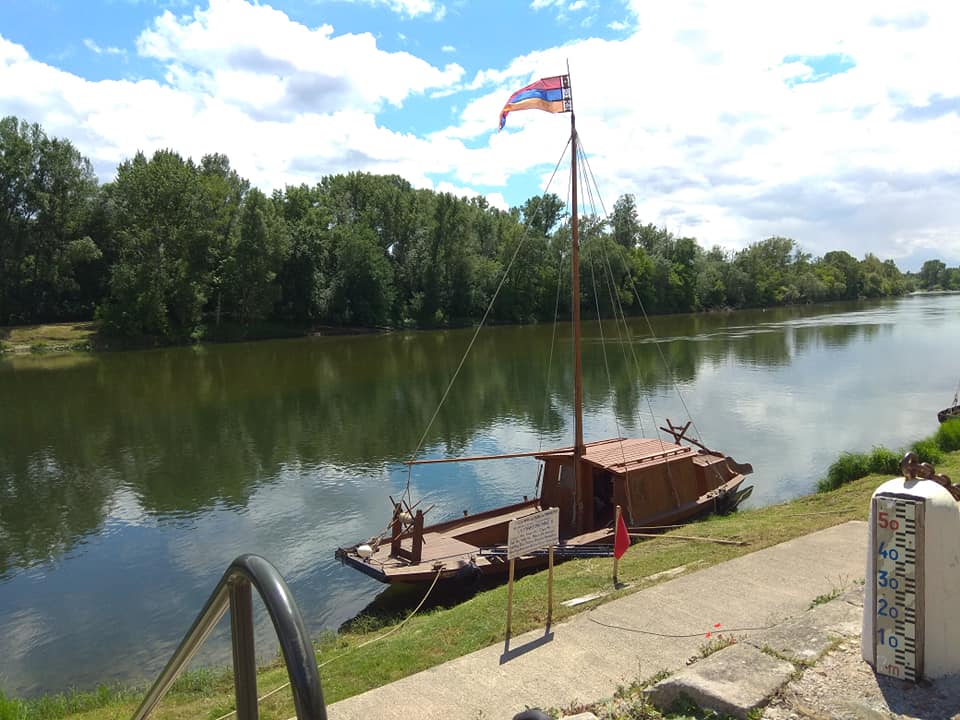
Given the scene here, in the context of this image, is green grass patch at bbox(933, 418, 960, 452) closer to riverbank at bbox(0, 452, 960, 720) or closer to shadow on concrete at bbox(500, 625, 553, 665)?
riverbank at bbox(0, 452, 960, 720)

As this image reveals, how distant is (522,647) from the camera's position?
26.5 ft

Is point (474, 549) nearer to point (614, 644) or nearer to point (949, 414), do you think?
point (614, 644)

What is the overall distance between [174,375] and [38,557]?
111ft

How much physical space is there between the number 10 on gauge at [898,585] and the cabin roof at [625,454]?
36.1 ft

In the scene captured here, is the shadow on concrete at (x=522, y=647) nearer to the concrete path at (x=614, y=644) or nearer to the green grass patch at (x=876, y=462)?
the concrete path at (x=614, y=644)

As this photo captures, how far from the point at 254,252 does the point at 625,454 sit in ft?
206

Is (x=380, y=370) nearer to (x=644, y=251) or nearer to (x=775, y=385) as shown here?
(x=775, y=385)

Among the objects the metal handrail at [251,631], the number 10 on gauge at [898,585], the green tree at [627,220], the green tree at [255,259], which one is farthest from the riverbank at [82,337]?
the metal handrail at [251,631]

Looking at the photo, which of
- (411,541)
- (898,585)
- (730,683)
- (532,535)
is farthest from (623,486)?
(898,585)

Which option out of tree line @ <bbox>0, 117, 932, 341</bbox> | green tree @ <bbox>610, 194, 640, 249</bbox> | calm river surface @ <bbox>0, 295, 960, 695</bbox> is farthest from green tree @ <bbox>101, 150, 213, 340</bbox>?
green tree @ <bbox>610, 194, 640, 249</bbox>

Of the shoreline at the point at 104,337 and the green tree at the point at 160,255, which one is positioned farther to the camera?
the green tree at the point at 160,255

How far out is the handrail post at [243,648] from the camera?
2062 millimetres

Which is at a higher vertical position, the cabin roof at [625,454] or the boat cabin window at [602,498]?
the cabin roof at [625,454]

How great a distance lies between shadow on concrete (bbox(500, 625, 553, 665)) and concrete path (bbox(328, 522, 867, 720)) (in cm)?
1
